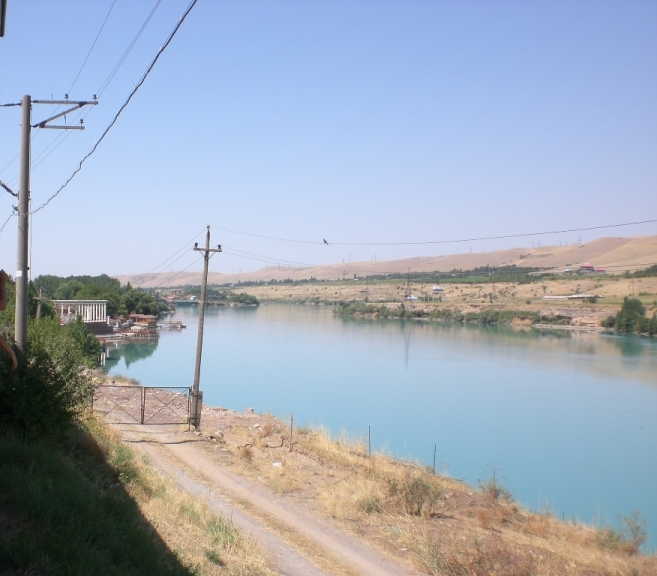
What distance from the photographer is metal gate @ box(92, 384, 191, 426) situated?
20.3 m

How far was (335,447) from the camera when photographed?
19891 millimetres

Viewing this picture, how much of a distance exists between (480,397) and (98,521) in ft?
112

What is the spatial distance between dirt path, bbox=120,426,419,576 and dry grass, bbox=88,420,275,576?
2.16 feet

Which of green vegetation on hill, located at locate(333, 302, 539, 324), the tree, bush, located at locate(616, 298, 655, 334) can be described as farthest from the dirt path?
the tree

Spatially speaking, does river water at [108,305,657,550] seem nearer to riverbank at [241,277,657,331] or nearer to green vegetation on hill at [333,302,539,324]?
riverbank at [241,277,657,331]

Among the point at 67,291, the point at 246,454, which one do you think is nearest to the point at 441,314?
the point at 67,291

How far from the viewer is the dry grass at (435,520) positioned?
1005 cm

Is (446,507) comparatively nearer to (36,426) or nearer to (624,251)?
(36,426)

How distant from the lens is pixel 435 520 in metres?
12.8

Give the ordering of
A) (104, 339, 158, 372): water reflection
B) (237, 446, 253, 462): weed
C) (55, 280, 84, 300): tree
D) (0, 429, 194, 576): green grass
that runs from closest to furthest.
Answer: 1. (0, 429, 194, 576): green grass
2. (237, 446, 253, 462): weed
3. (104, 339, 158, 372): water reflection
4. (55, 280, 84, 300): tree

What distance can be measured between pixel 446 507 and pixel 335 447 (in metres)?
6.05

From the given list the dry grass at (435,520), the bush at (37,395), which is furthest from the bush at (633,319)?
the bush at (37,395)

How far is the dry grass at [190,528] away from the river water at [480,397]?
11588mm

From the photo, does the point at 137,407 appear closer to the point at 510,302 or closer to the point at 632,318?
the point at 632,318
